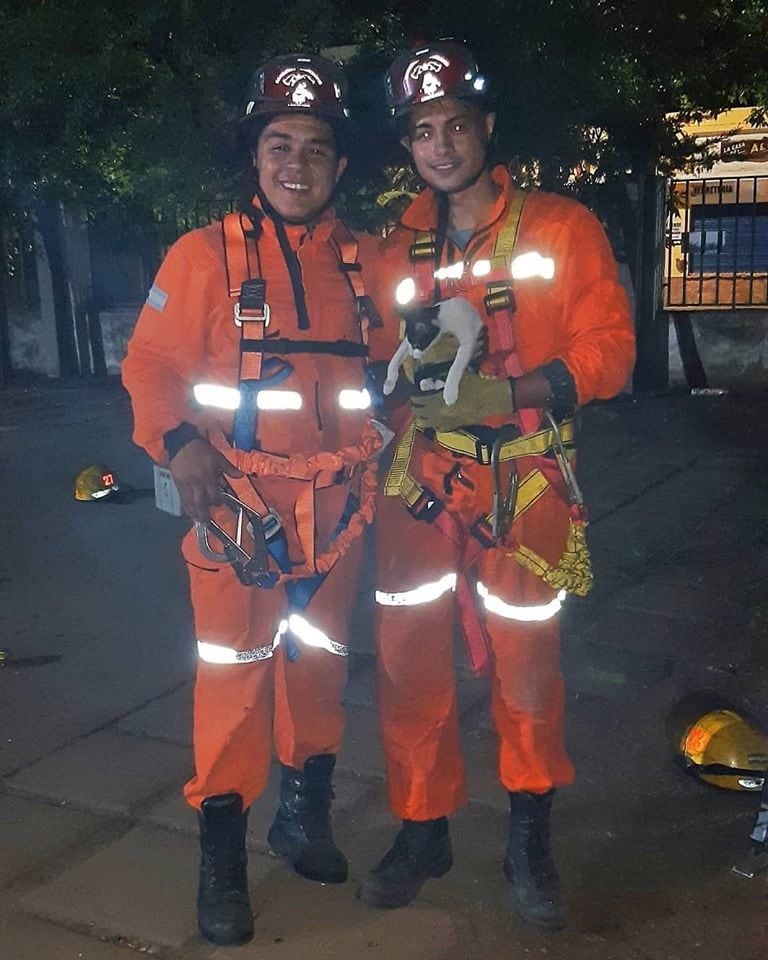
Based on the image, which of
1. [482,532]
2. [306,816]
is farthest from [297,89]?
Answer: [306,816]

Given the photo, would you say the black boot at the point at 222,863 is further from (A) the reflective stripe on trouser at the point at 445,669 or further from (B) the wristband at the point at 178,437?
(B) the wristband at the point at 178,437

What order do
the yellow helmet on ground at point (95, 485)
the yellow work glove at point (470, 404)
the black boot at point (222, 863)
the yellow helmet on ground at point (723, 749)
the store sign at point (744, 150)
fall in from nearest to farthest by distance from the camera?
the yellow work glove at point (470, 404), the black boot at point (222, 863), the yellow helmet on ground at point (723, 749), the yellow helmet on ground at point (95, 485), the store sign at point (744, 150)

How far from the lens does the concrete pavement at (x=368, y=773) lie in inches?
115

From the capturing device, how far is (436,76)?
9.57ft

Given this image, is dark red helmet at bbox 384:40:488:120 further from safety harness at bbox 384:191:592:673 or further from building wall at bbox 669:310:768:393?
building wall at bbox 669:310:768:393

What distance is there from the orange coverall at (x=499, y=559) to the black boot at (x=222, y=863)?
1.43 feet

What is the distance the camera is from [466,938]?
288 cm

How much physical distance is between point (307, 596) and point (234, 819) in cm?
62

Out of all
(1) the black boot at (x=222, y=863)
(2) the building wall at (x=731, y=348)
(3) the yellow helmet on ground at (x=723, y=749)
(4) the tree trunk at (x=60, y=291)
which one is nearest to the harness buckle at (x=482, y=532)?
(1) the black boot at (x=222, y=863)

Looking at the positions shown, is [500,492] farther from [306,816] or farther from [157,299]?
[306,816]

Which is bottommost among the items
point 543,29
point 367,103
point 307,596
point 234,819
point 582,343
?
point 234,819

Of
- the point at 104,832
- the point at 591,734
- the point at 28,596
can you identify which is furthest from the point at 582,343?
the point at 28,596

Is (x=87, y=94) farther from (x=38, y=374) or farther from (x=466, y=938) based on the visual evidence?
(x=38, y=374)

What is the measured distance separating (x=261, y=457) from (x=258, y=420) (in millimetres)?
100
